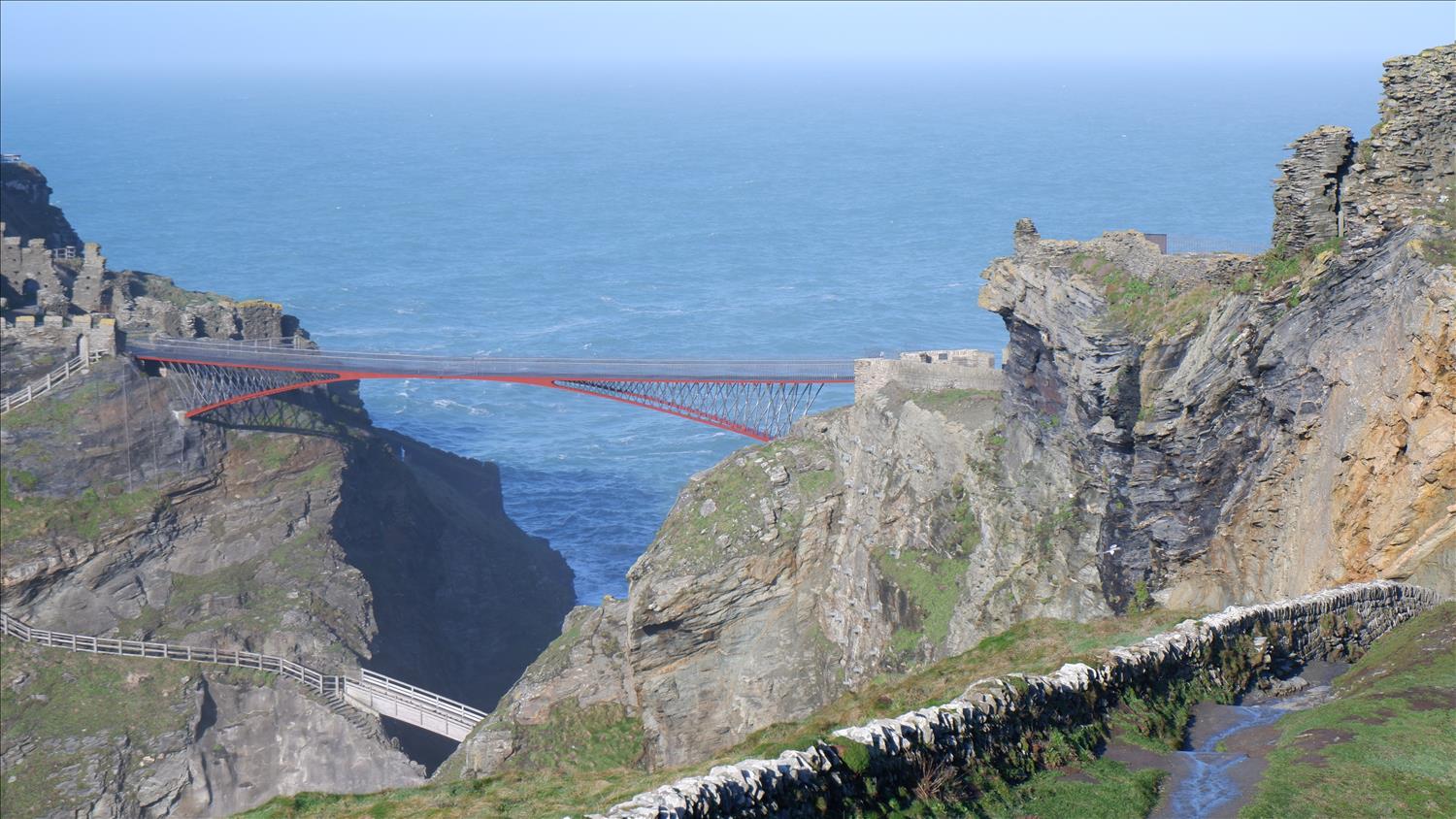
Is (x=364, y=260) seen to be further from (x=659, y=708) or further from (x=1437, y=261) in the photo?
(x=1437, y=261)

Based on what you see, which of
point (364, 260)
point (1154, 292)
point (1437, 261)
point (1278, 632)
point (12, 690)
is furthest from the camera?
point (364, 260)

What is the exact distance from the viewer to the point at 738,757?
71.6ft

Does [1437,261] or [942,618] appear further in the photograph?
[942,618]

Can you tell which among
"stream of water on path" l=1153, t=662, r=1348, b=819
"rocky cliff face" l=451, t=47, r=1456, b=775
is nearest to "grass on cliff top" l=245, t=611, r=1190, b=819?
"stream of water on path" l=1153, t=662, r=1348, b=819

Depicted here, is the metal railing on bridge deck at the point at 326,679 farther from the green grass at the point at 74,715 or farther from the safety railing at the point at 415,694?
the green grass at the point at 74,715

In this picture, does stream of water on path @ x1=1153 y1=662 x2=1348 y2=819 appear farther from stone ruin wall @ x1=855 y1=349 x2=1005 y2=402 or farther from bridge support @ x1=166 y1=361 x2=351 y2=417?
bridge support @ x1=166 y1=361 x2=351 y2=417

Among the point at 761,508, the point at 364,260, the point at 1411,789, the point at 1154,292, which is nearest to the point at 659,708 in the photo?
the point at 761,508

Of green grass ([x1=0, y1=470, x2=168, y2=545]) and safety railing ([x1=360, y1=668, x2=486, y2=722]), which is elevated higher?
green grass ([x1=0, y1=470, x2=168, y2=545])

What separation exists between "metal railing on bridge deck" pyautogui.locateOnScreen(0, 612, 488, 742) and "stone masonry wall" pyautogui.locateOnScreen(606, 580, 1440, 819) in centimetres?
4545

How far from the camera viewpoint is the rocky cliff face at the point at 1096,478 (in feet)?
112

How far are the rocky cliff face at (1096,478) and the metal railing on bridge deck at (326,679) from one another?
7088 millimetres

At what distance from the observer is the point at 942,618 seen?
5462cm

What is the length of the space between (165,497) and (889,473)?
3787cm

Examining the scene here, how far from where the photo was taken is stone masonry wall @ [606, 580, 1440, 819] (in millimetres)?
19031
